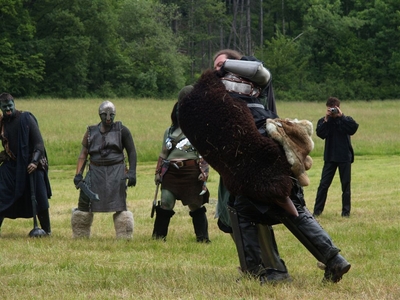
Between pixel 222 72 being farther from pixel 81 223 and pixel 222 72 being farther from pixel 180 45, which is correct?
pixel 180 45

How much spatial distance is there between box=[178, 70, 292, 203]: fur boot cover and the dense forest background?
57572mm

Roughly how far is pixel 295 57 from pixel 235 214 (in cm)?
7379

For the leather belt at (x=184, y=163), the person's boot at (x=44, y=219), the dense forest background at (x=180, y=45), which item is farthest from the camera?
the dense forest background at (x=180, y=45)

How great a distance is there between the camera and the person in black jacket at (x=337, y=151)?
13203 mm

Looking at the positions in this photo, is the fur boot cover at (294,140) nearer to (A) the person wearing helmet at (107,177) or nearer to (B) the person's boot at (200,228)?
(B) the person's boot at (200,228)

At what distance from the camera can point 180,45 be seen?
8400 centimetres

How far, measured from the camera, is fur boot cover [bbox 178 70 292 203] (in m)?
6.26

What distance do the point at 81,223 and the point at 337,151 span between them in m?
4.70

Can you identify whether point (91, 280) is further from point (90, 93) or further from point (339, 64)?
point (339, 64)

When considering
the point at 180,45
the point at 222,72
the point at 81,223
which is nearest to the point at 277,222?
the point at 222,72

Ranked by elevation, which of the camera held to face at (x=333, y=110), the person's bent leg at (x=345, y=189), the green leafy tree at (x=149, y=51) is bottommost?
the green leafy tree at (x=149, y=51)

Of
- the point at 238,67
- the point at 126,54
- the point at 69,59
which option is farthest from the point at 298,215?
the point at 126,54

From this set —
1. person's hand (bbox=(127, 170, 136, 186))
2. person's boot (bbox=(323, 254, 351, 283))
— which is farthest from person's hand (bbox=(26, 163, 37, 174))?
person's boot (bbox=(323, 254, 351, 283))

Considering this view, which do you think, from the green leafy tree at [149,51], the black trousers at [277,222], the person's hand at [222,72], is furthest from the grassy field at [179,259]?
the green leafy tree at [149,51]
